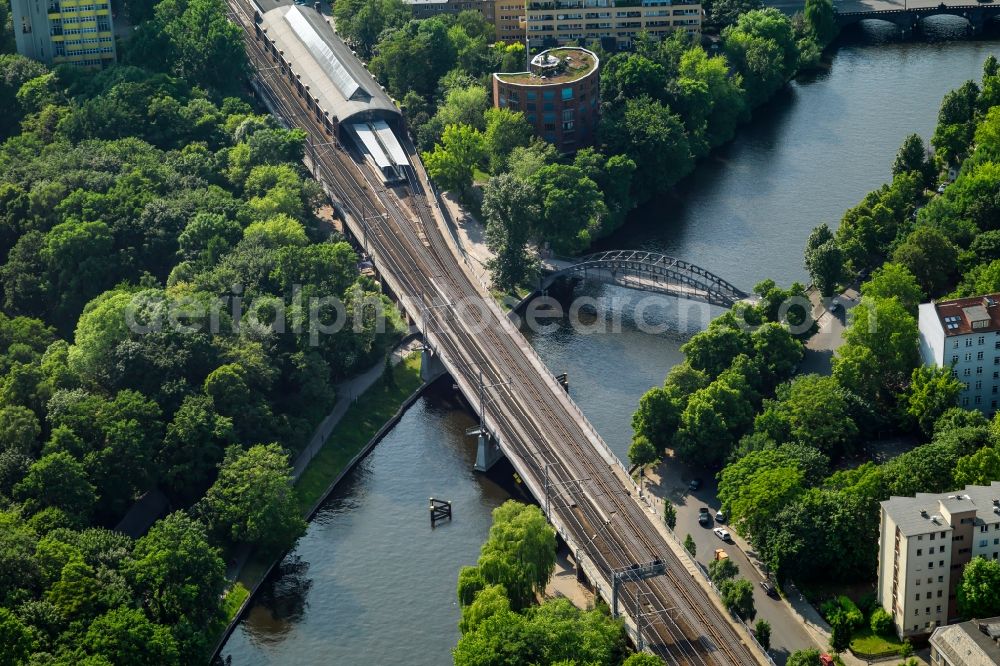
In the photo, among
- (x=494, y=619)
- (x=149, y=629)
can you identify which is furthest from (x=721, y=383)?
(x=149, y=629)

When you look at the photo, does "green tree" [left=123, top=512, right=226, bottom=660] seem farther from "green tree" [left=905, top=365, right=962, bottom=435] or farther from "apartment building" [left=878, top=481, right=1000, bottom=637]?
"green tree" [left=905, top=365, right=962, bottom=435]

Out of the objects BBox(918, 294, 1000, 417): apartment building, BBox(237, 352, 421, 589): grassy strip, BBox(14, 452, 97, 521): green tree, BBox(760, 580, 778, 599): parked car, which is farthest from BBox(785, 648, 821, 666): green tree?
BBox(14, 452, 97, 521): green tree

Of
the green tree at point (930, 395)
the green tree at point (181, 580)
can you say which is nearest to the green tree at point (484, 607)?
the green tree at point (181, 580)

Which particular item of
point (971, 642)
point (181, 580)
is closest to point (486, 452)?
point (181, 580)

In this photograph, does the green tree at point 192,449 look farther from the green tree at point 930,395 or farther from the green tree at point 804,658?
the green tree at point 930,395

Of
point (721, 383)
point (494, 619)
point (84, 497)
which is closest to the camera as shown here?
point (494, 619)

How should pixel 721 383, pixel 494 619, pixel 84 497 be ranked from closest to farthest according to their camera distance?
1. pixel 494 619
2. pixel 84 497
3. pixel 721 383

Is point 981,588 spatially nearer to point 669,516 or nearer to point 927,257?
point 669,516

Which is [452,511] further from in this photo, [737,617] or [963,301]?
[963,301]
